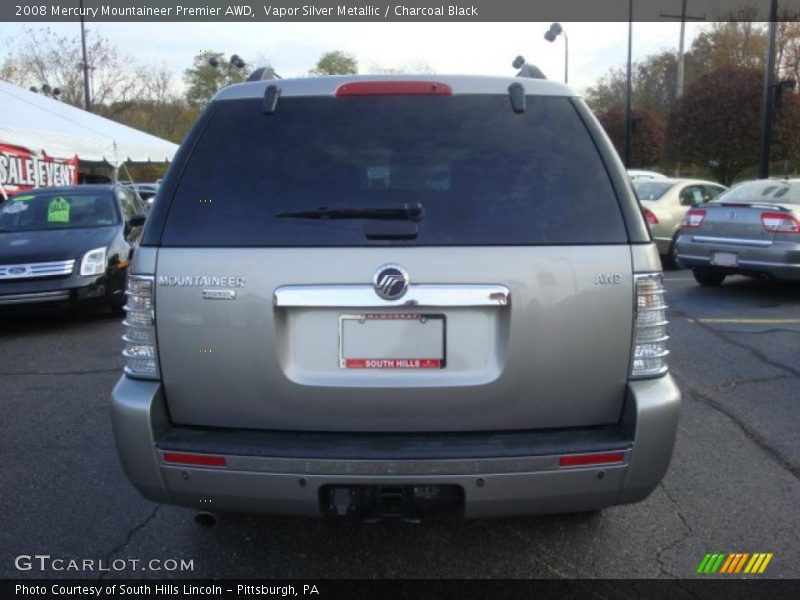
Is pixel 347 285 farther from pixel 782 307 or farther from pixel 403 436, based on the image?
pixel 782 307

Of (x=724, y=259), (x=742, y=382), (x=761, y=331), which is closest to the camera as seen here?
(x=742, y=382)

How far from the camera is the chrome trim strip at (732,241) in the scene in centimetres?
904

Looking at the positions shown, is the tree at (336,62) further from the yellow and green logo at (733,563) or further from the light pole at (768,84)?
the yellow and green logo at (733,563)

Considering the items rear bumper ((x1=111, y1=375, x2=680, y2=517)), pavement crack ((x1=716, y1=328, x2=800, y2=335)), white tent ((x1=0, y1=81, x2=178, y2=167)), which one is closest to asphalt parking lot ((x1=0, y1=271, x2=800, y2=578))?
rear bumper ((x1=111, y1=375, x2=680, y2=517))

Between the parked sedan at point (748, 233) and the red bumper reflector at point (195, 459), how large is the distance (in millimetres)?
8332

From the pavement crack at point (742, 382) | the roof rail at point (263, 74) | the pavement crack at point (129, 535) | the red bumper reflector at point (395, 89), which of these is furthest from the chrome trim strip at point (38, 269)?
the pavement crack at point (742, 382)

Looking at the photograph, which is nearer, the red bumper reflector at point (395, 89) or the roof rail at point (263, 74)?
the red bumper reflector at point (395, 89)

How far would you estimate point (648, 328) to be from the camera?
8.45ft

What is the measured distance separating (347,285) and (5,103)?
16.2 meters

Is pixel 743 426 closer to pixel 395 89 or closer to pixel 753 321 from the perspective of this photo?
pixel 395 89

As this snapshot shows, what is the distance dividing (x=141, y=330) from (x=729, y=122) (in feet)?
103

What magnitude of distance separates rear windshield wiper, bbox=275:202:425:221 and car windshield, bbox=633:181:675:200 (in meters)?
11.0

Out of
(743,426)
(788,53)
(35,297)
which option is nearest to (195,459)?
(743,426)

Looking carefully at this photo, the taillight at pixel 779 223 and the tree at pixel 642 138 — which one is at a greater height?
the tree at pixel 642 138
